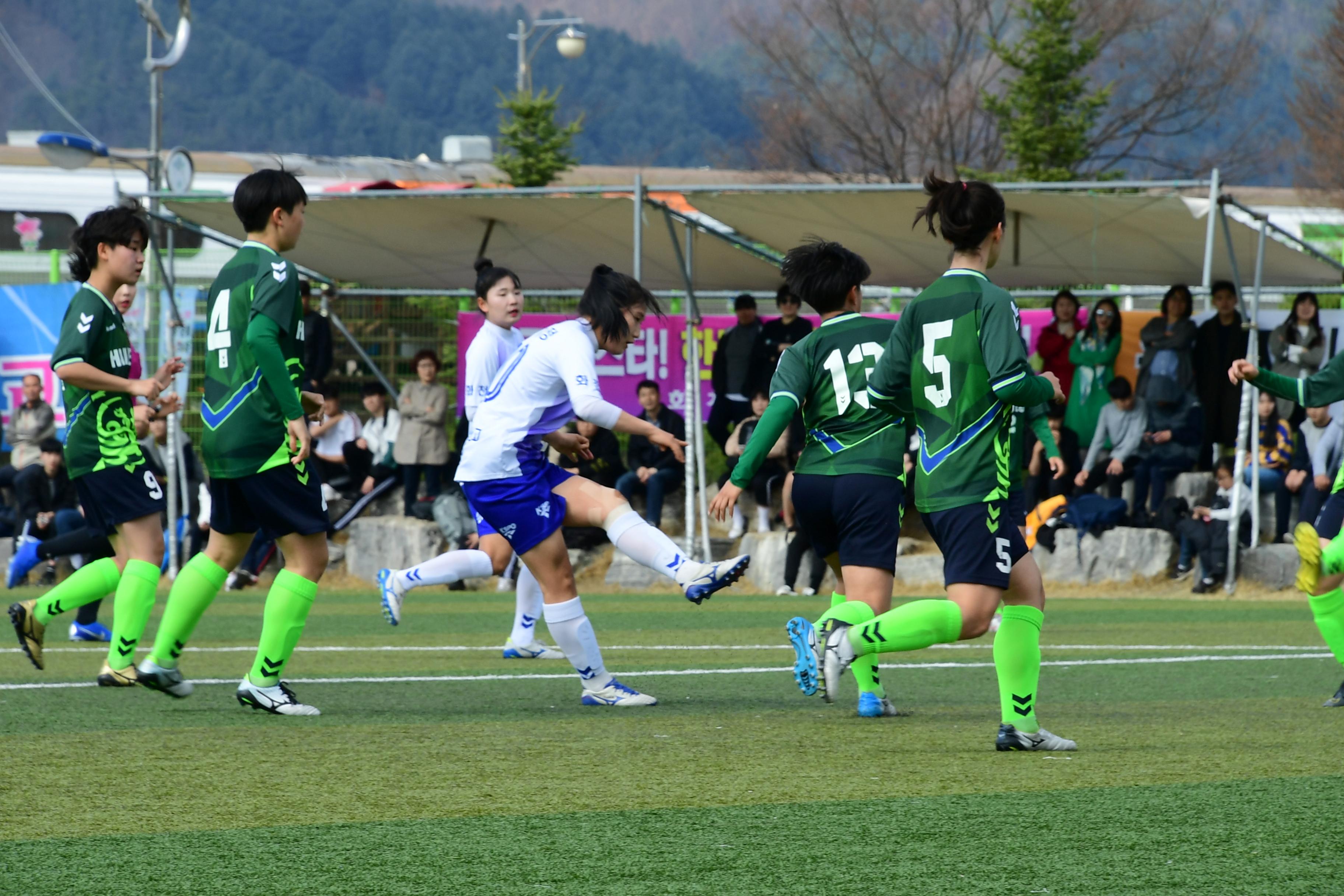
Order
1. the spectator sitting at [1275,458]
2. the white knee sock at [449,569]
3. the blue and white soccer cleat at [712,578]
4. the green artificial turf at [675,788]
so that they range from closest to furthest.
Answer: the green artificial turf at [675,788] < the blue and white soccer cleat at [712,578] < the white knee sock at [449,569] < the spectator sitting at [1275,458]

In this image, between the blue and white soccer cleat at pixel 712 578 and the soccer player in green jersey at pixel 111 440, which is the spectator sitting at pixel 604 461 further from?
the blue and white soccer cleat at pixel 712 578

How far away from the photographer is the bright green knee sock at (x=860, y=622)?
5504mm

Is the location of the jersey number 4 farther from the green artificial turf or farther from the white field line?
the white field line

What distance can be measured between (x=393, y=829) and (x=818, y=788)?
1229 millimetres

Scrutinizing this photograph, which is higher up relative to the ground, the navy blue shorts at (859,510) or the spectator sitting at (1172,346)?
the spectator sitting at (1172,346)

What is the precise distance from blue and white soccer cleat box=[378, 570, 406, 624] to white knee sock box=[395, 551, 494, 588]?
0.06m

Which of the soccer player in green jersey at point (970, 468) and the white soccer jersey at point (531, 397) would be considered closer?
the soccer player in green jersey at point (970, 468)

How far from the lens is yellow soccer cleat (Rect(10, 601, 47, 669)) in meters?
6.89

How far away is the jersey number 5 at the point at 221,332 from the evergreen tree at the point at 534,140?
2691 centimetres

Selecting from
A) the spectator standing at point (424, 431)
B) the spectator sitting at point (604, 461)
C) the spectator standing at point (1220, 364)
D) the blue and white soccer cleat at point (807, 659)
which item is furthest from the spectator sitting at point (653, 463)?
the blue and white soccer cleat at point (807, 659)

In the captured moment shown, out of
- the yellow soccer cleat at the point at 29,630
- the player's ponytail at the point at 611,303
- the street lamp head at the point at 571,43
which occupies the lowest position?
the yellow soccer cleat at the point at 29,630

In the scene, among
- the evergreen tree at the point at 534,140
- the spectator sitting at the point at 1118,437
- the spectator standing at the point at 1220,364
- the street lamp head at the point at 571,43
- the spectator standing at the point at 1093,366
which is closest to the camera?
the spectator standing at the point at 1220,364

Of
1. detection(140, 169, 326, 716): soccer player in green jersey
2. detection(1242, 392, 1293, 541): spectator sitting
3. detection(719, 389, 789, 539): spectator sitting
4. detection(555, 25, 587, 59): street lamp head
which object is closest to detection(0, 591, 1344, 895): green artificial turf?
detection(140, 169, 326, 716): soccer player in green jersey

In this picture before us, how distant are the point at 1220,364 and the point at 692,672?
7.70m
